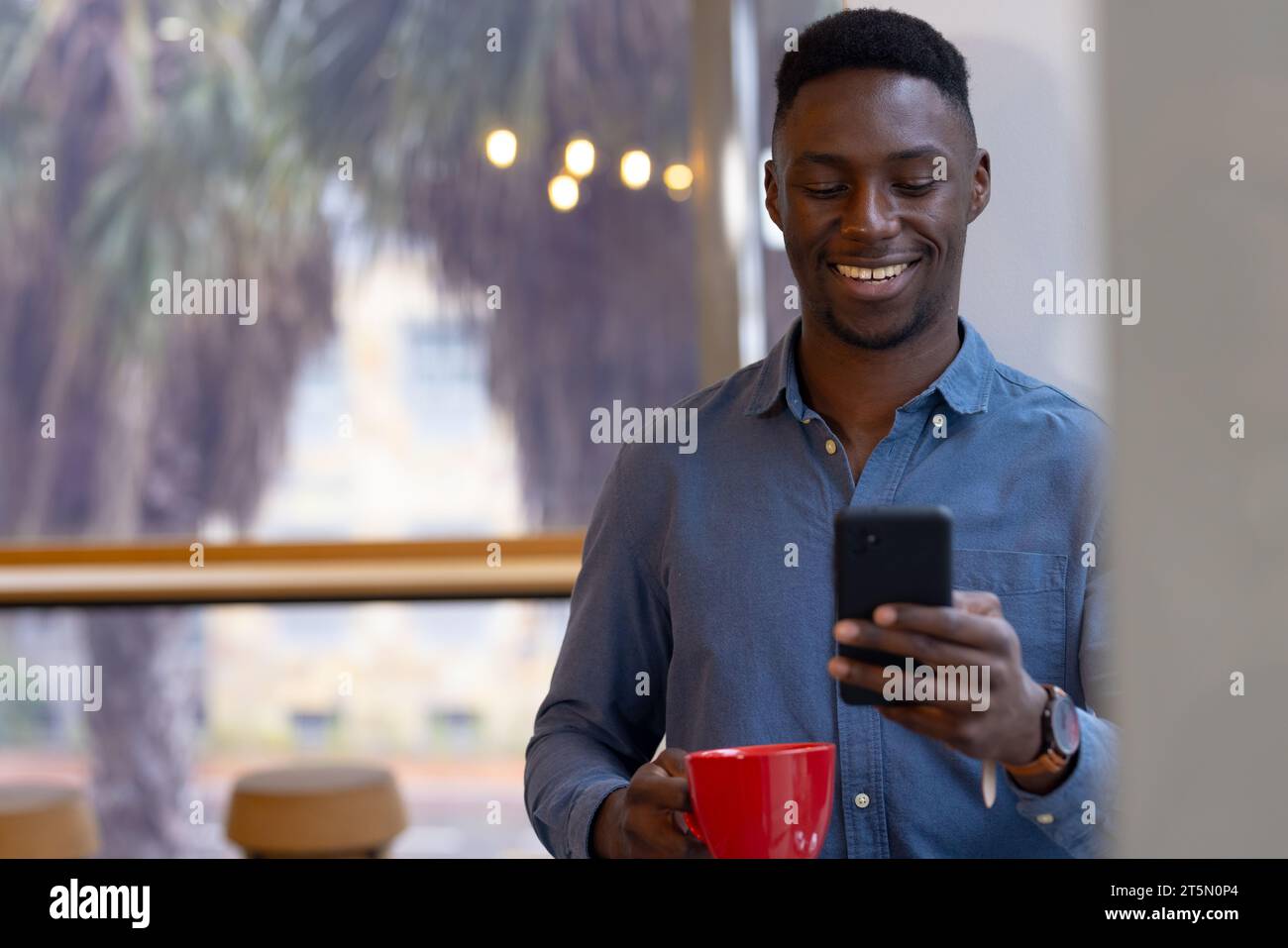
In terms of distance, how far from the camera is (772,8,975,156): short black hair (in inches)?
37.8

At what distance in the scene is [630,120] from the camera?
9.87 ft

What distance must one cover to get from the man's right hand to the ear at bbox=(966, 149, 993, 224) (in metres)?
0.49

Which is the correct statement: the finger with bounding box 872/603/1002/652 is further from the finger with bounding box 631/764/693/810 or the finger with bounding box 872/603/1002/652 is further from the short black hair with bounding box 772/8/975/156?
the short black hair with bounding box 772/8/975/156

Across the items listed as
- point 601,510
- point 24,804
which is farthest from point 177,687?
point 601,510

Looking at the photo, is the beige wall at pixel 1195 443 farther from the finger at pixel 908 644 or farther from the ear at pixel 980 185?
the ear at pixel 980 185

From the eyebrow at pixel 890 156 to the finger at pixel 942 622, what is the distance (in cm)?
42

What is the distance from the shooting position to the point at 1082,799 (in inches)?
29.3

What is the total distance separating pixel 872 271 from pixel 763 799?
1.47 feet

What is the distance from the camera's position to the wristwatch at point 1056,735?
28.5 inches

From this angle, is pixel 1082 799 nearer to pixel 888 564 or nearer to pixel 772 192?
pixel 888 564

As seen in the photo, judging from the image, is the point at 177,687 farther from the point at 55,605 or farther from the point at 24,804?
the point at 24,804

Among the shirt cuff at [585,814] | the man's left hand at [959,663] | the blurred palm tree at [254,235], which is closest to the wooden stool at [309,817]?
the blurred palm tree at [254,235]

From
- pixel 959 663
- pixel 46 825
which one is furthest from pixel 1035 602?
pixel 46 825

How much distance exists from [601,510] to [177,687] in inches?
90.6
